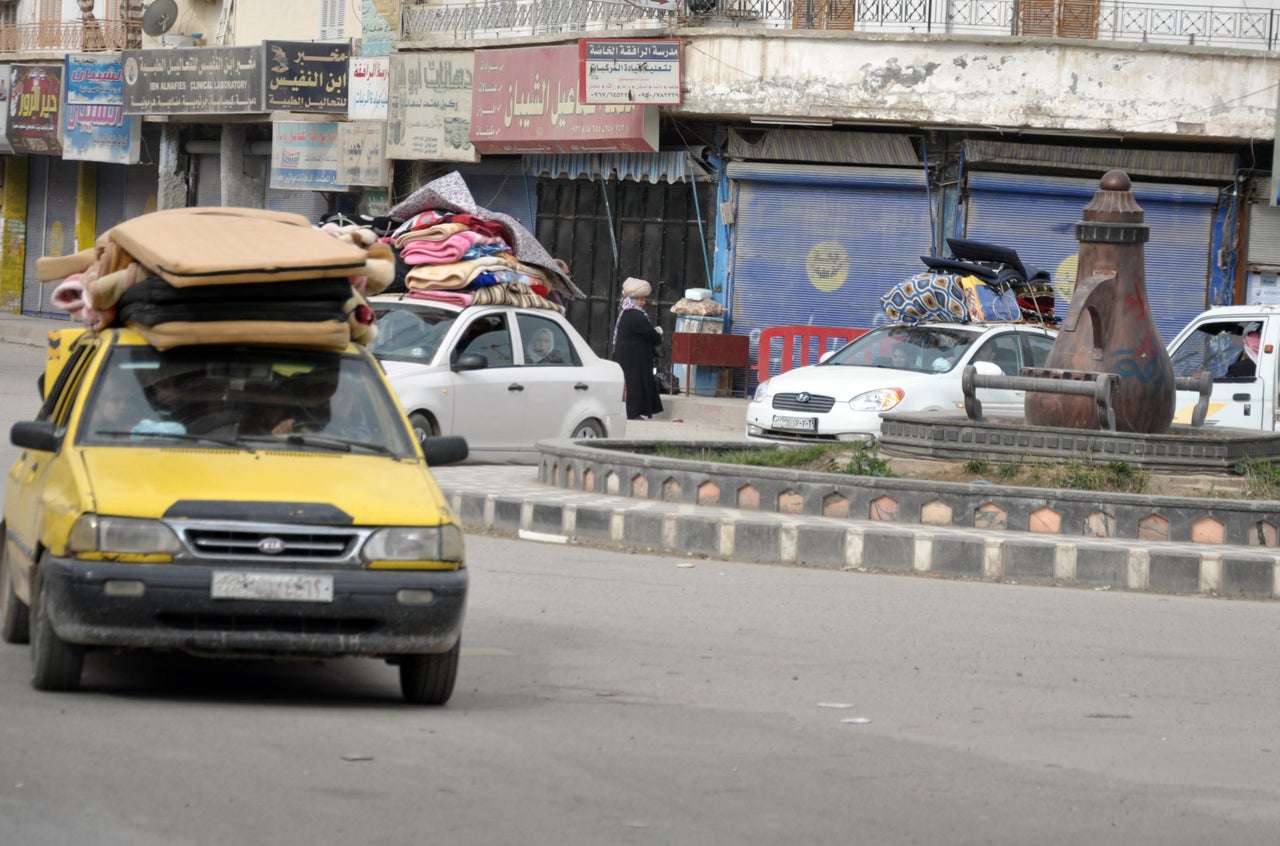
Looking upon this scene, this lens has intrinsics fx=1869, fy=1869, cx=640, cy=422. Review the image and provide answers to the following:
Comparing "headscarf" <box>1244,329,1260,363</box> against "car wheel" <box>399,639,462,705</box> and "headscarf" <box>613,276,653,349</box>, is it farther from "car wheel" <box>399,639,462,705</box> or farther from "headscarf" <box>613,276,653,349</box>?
"car wheel" <box>399,639,462,705</box>

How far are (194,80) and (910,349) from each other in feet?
63.7

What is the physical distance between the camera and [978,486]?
454 inches

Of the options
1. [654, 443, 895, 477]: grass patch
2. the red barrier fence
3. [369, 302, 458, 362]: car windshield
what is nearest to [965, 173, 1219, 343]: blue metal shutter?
the red barrier fence

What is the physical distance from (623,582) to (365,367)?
3351 millimetres

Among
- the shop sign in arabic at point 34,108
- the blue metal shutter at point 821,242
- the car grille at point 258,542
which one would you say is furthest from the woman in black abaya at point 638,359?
Result: the shop sign in arabic at point 34,108

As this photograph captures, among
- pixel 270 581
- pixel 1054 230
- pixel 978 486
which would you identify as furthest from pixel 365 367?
pixel 1054 230

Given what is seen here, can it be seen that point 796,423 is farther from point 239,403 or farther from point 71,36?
point 71,36

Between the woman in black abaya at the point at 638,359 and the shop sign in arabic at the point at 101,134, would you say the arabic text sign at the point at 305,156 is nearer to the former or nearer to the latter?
the shop sign in arabic at the point at 101,134

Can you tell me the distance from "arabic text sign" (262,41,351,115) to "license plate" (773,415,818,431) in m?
15.4

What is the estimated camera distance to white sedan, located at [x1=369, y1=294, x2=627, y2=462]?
15422 mm

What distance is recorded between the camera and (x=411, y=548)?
655 centimetres

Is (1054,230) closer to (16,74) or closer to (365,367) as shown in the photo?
(365,367)

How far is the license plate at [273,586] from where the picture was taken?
20.8 feet

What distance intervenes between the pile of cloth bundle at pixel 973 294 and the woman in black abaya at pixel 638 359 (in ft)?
12.4
